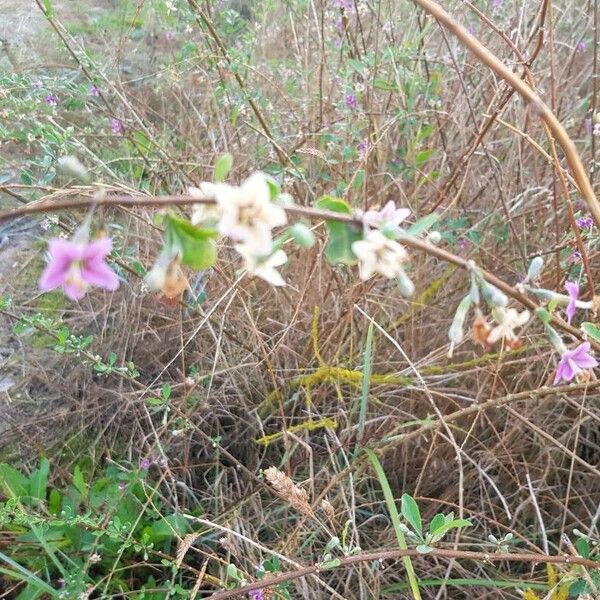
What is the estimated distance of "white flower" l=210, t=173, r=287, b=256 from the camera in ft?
1.47

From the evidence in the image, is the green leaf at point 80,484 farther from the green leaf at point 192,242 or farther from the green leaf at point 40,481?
the green leaf at point 192,242

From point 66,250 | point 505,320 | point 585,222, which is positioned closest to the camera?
point 66,250

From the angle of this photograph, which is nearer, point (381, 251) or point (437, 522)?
point (381, 251)

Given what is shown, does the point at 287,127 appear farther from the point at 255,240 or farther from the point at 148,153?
the point at 255,240

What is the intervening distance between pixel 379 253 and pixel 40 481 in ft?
3.74

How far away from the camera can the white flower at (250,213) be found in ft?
1.47

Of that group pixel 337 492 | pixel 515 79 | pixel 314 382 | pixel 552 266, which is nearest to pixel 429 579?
pixel 337 492

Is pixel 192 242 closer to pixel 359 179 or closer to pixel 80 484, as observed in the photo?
pixel 359 179

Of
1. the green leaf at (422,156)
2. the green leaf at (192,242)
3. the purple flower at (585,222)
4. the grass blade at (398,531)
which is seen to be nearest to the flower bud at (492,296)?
the green leaf at (192,242)

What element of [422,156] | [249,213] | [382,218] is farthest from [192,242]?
[422,156]

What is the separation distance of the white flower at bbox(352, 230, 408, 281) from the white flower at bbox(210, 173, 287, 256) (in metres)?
0.07

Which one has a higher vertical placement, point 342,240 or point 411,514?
point 342,240

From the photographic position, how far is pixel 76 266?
1.53 ft

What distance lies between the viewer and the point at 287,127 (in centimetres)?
199
